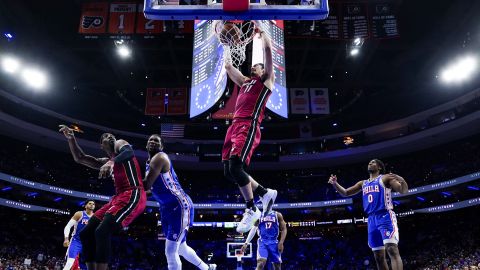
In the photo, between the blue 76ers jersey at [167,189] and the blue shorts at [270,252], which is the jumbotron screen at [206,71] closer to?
the blue shorts at [270,252]

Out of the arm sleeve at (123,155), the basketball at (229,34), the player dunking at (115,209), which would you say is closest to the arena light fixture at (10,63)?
the basketball at (229,34)

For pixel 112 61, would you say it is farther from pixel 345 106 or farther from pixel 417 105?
pixel 417 105

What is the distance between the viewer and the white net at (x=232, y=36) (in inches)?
270

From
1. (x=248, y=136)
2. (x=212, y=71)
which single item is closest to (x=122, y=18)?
(x=212, y=71)

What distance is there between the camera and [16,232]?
28.5 metres

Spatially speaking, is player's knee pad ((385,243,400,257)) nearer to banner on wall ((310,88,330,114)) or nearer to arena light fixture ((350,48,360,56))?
banner on wall ((310,88,330,114))

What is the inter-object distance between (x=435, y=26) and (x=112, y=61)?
17.0 metres

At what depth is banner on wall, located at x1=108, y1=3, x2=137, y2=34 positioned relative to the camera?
569 inches

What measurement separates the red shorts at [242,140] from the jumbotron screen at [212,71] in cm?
640

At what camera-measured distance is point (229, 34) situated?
6914 millimetres

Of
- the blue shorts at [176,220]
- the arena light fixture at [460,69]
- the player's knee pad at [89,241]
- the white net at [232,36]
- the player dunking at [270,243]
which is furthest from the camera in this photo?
the arena light fixture at [460,69]

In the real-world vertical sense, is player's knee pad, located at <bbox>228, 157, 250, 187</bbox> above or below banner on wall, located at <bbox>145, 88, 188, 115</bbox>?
below

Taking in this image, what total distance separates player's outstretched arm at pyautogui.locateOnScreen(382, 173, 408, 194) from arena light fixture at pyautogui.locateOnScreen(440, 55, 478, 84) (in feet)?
58.6

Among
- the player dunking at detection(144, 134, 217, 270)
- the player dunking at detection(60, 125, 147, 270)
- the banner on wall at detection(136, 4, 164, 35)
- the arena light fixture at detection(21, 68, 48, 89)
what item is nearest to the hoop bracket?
the player dunking at detection(144, 134, 217, 270)
